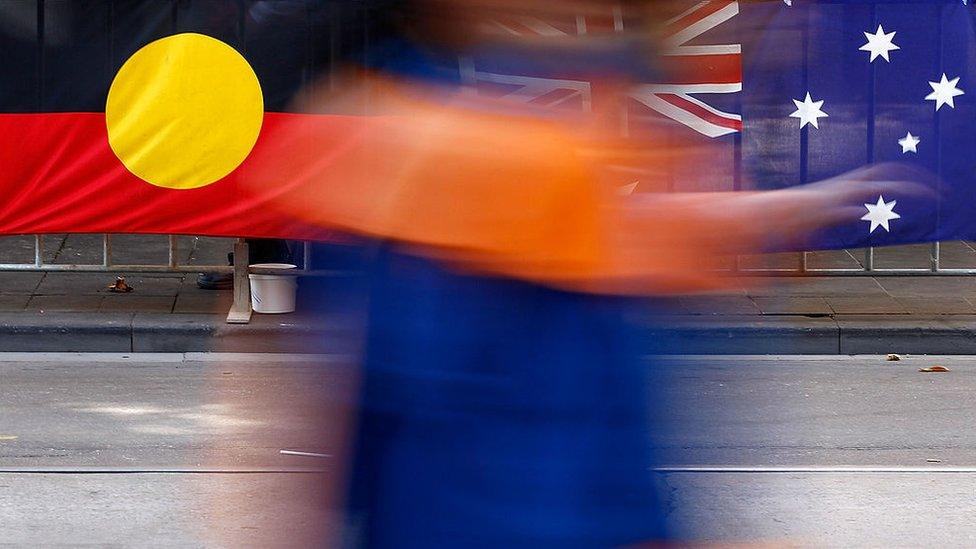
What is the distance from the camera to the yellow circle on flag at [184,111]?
370 inches

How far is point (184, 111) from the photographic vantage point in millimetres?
9398

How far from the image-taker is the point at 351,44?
9.51 metres

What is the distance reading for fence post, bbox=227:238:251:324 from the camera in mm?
9922

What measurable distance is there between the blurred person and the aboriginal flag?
762cm

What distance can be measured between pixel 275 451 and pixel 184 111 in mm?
3303

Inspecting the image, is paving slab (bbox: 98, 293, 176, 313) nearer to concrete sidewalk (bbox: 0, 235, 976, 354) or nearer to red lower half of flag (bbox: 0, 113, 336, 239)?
concrete sidewalk (bbox: 0, 235, 976, 354)

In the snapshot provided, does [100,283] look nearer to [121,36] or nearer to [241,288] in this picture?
[241,288]

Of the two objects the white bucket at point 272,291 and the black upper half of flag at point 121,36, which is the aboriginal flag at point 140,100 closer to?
the black upper half of flag at point 121,36

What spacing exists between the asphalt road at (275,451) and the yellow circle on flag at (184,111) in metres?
1.25

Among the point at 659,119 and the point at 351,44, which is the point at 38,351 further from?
the point at 659,119

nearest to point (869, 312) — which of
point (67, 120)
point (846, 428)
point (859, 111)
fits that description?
point (859, 111)

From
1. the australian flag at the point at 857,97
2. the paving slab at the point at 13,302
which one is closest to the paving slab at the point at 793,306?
the australian flag at the point at 857,97

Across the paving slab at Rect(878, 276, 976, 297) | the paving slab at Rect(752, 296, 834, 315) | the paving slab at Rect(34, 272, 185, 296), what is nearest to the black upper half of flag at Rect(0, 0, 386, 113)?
the paving slab at Rect(34, 272, 185, 296)

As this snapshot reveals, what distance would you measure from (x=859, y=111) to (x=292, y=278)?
156 inches
